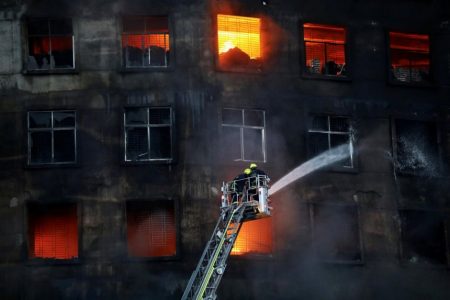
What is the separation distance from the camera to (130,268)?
3894 centimetres

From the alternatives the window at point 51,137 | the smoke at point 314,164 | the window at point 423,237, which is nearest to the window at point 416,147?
the window at point 423,237

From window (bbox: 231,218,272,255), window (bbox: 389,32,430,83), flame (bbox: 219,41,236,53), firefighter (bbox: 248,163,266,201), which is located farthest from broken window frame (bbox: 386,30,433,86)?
firefighter (bbox: 248,163,266,201)

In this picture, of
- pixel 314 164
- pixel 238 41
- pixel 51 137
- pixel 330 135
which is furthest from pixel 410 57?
pixel 51 137

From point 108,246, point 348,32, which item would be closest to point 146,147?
point 108,246

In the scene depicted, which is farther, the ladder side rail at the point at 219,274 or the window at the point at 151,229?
the window at the point at 151,229

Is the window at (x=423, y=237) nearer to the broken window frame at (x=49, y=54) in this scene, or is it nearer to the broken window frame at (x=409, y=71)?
the broken window frame at (x=409, y=71)

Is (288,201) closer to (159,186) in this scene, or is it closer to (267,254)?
(267,254)

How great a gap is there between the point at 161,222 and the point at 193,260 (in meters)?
1.98

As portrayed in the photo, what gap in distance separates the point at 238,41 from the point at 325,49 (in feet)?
12.2

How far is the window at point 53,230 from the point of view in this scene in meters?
39.8

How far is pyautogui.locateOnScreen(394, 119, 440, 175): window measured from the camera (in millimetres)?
43344

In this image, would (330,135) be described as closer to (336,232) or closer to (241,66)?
(336,232)

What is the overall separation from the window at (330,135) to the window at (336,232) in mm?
1921

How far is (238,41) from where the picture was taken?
4191cm
